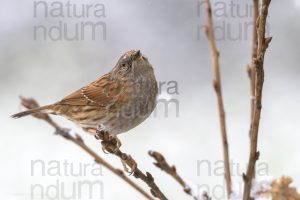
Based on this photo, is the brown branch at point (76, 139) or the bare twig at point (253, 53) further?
the bare twig at point (253, 53)

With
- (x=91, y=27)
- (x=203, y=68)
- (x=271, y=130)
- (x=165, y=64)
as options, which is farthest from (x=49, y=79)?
(x=271, y=130)

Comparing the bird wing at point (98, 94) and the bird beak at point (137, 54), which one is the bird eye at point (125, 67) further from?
the bird beak at point (137, 54)

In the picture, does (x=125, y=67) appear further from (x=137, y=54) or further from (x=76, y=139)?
(x=76, y=139)

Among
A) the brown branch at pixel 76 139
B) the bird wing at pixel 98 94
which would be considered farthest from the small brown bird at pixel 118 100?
the brown branch at pixel 76 139

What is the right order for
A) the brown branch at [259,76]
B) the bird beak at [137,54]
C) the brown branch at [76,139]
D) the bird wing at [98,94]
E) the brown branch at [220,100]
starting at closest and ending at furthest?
the brown branch at [259,76] < the brown branch at [76,139] < the brown branch at [220,100] < the bird beak at [137,54] < the bird wing at [98,94]

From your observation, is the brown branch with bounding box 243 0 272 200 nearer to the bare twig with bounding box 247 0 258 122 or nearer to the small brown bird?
the bare twig with bounding box 247 0 258 122

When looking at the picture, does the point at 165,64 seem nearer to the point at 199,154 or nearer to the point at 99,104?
the point at 199,154

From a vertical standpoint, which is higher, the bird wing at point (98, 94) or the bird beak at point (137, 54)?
the bird beak at point (137, 54)
